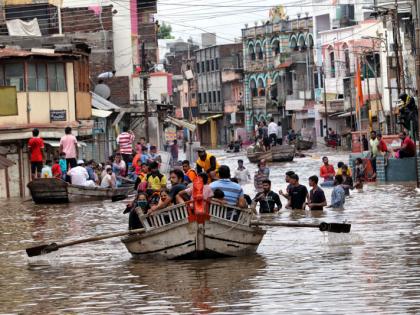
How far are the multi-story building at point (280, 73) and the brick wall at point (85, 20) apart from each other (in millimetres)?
36012

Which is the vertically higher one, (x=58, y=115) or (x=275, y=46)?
(x=275, y=46)

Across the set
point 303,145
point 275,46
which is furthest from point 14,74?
point 275,46

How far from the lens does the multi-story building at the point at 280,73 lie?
357ft

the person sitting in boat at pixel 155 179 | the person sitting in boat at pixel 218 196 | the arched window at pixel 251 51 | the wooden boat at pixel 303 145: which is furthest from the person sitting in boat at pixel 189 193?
the arched window at pixel 251 51

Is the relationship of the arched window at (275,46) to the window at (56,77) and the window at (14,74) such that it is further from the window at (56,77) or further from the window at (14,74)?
the window at (14,74)

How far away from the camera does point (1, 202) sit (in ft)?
131

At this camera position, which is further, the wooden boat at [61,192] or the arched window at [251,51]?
the arched window at [251,51]

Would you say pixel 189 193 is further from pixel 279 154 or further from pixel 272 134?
pixel 272 134

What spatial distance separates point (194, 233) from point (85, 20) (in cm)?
5282

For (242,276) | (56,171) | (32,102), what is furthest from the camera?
(32,102)

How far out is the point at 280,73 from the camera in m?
113

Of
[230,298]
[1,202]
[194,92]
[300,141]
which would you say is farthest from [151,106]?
[194,92]

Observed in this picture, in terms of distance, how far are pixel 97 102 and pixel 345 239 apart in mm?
40388

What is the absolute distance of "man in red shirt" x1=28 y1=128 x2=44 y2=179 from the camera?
134 feet
